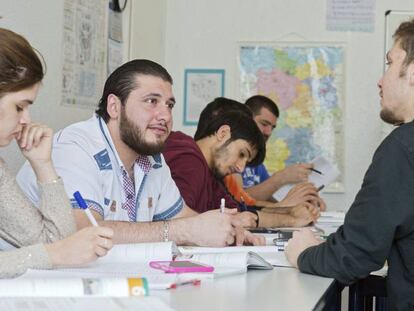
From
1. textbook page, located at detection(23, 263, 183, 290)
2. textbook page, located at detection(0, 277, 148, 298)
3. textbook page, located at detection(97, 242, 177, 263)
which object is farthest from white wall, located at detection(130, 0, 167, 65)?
textbook page, located at detection(0, 277, 148, 298)

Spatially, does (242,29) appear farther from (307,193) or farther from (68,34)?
(68,34)

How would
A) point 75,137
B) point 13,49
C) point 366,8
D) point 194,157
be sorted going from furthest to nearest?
point 366,8 < point 194,157 < point 75,137 < point 13,49

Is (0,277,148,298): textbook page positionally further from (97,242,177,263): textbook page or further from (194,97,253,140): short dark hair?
(194,97,253,140): short dark hair

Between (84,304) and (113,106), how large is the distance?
1351mm

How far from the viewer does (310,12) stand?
469cm

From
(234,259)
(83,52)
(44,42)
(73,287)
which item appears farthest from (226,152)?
(73,287)

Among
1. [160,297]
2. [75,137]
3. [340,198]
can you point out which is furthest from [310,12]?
[160,297]

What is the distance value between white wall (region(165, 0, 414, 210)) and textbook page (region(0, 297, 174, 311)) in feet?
11.7

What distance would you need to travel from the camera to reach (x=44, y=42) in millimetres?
2820

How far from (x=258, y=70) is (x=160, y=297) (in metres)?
3.60

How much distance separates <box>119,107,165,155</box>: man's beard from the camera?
93.1 inches

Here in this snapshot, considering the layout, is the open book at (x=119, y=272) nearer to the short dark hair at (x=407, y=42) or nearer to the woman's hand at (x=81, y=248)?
the woman's hand at (x=81, y=248)

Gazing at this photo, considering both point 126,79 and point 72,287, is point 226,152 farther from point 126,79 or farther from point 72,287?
point 72,287

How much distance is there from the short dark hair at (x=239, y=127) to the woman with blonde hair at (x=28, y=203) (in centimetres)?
138
